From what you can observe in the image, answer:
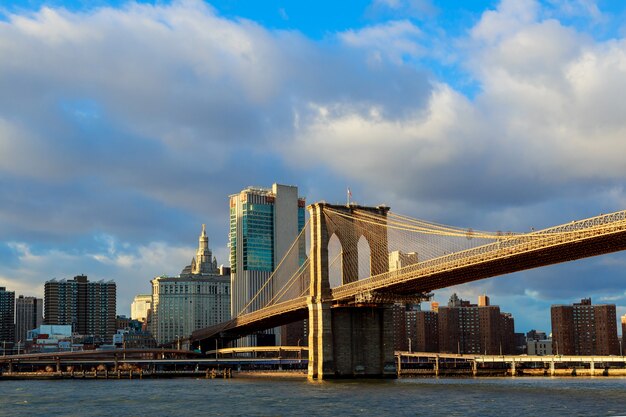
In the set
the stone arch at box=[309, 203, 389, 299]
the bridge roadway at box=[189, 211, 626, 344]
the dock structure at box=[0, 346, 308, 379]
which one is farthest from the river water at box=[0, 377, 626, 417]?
the dock structure at box=[0, 346, 308, 379]

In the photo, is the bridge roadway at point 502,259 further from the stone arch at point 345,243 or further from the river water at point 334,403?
the river water at point 334,403

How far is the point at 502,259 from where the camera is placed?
66.7 meters

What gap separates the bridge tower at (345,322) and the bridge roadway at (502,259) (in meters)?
2.18

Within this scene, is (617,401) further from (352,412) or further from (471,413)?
(352,412)

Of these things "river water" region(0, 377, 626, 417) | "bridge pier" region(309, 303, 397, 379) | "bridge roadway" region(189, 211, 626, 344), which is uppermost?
"bridge roadway" region(189, 211, 626, 344)

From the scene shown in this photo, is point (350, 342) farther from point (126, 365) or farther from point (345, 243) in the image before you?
point (126, 365)

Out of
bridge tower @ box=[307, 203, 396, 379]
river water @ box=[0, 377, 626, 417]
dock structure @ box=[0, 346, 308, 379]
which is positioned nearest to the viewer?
river water @ box=[0, 377, 626, 417]

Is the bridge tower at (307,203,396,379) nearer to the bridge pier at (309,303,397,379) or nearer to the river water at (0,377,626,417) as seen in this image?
the bridge pier at (309,303,397,379)

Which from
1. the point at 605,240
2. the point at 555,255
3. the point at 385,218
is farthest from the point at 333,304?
the point at 605,240

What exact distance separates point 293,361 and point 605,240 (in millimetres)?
111185

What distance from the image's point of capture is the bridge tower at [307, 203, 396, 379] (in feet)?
288

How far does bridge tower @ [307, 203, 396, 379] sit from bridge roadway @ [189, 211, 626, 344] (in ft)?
7.16

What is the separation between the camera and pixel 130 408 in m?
59.9

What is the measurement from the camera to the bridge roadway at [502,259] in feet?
193
